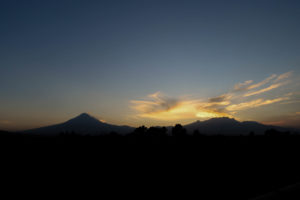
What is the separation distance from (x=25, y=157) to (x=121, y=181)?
7.00m

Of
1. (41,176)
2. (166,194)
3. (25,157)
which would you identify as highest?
(25,157)

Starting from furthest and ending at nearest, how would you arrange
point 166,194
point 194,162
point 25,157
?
point 194,162
point 25,157
point 166,194

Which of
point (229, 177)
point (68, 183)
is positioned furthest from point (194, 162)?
point (68, 183)

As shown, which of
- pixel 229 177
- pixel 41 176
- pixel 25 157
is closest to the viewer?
pixel 41 176

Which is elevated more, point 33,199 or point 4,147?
point 4,147

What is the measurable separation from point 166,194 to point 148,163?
397 cm

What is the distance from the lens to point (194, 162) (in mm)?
11875

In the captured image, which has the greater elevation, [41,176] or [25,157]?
[25,157]

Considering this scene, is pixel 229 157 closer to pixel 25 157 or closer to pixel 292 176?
pixel 292 176

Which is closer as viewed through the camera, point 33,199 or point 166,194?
point 33,199

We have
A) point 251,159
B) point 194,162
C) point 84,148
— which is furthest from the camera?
point 84,148

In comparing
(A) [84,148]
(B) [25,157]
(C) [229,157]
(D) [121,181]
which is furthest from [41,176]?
(C) [229,157]

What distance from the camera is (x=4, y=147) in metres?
11.2

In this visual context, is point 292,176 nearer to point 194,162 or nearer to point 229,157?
point 229,157
